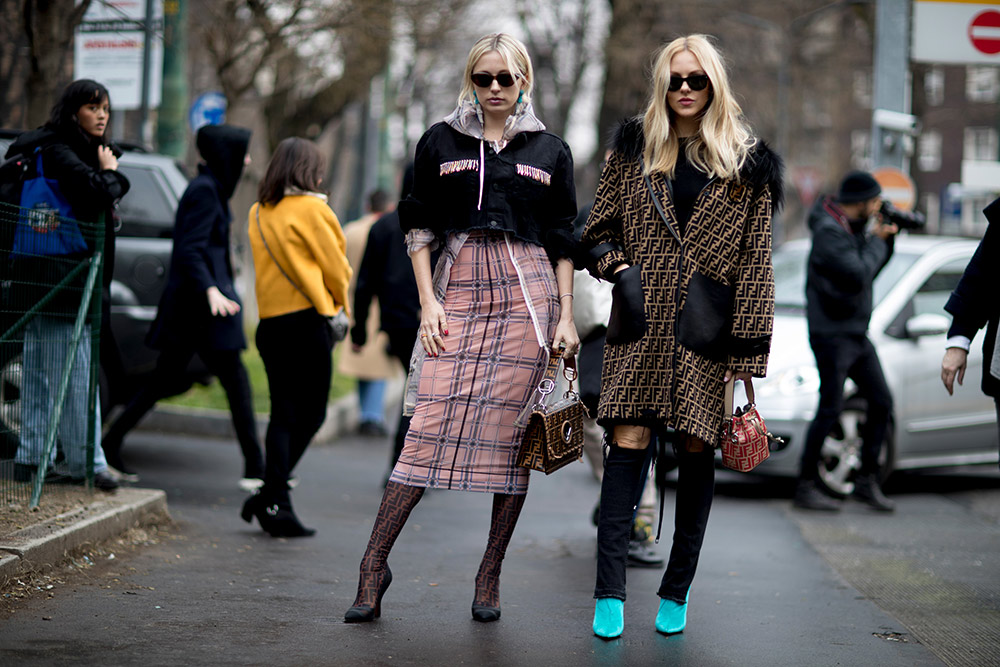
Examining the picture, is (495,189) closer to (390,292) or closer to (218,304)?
(218,304)

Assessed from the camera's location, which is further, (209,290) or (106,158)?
(209,290)

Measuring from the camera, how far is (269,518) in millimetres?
6270

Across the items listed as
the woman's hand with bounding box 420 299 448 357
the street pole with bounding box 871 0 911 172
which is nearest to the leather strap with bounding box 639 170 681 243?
the woman's hand with bounding box 420 299 448 357

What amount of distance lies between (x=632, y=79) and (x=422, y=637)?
16.5 meters

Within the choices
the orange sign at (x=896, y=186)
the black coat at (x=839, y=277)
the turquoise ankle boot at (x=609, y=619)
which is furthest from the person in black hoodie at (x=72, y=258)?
the orange sign at (x=896, y=186)

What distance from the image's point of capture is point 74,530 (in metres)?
5.25

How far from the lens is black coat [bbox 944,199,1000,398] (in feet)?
16.1

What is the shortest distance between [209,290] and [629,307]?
114 inches

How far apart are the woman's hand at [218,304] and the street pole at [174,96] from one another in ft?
17.0

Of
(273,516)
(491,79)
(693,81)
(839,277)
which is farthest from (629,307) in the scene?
(839,277)

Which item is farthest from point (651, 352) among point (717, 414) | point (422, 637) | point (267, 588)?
point (267, 588)

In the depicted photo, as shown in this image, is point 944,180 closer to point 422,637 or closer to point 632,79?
point 632,79

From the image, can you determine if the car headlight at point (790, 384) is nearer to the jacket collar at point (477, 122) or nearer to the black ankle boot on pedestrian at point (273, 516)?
the black ankle boot on pedestrian at point (273, 516)

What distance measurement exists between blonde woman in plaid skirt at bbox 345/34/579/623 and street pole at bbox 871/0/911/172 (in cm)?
851
